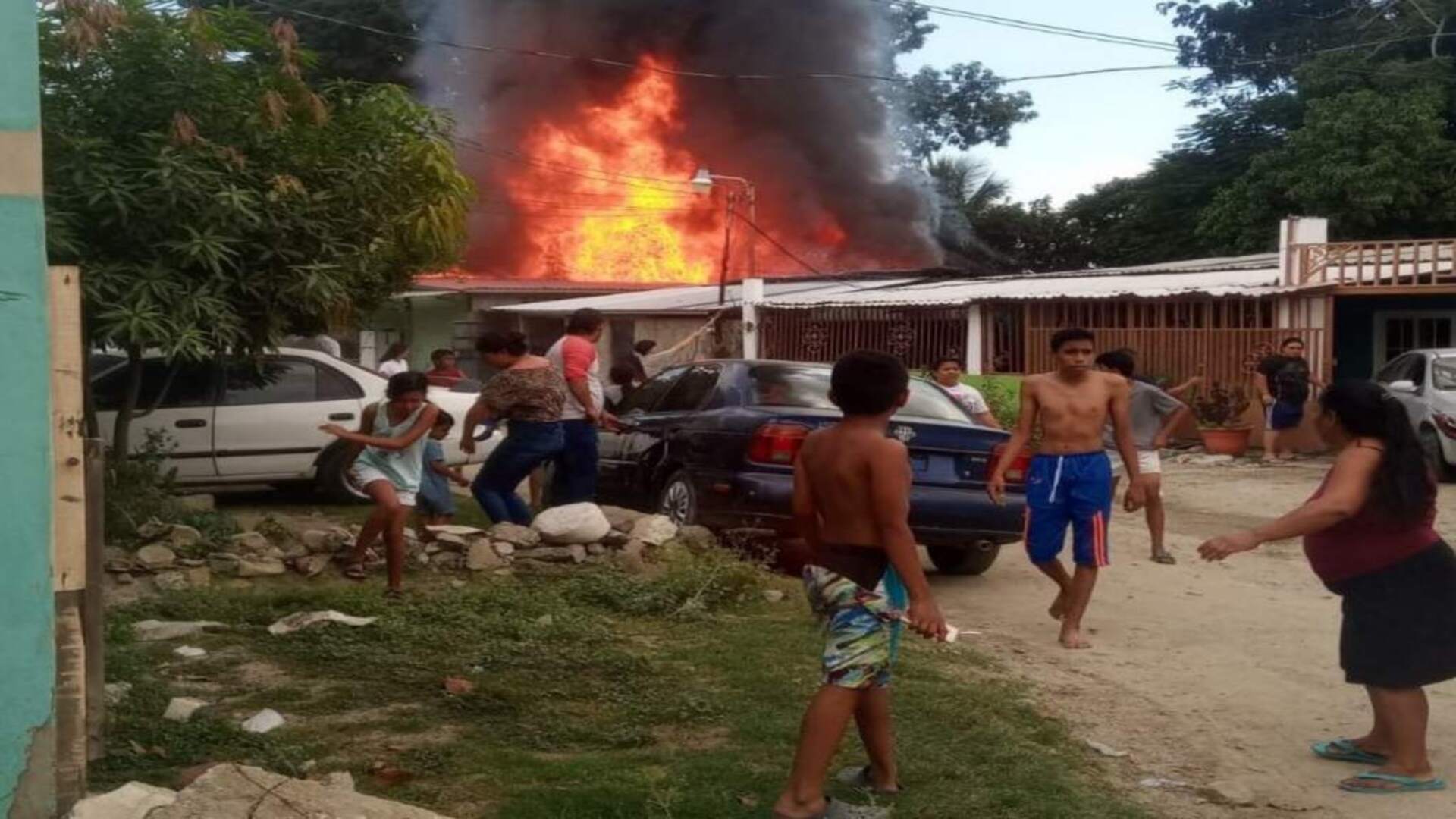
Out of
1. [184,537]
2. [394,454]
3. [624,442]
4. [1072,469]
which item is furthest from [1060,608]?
[184,537]

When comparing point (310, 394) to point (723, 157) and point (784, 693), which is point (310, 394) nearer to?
point (784, 693)

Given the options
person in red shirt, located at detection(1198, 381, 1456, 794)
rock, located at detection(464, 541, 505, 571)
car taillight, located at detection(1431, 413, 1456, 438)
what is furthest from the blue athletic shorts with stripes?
car taillight, located at detection(1431, 413, 1456, 438)

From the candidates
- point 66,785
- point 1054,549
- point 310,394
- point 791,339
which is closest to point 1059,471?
point 1054,549

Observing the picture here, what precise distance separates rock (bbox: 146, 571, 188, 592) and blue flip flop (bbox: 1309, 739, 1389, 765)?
5.79 m

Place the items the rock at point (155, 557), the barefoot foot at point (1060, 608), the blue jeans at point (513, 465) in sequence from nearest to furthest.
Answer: the barefoot foot at point (1060, 608)
the rock at point (155, 557)
the blue jeans at point (513, 465)

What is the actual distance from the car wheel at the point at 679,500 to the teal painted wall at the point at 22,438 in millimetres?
6073

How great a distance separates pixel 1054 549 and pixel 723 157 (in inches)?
1234

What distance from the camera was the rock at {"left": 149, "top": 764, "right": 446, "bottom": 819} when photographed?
4.06m

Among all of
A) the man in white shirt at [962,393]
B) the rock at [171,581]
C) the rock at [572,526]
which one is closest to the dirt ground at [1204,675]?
the man in white shirt at [962,393]

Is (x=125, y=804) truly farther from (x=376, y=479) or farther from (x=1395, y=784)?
(x=376, y=479)

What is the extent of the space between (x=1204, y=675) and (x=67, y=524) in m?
5.03

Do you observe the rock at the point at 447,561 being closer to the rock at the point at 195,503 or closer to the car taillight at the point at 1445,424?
the rock at the point at 195,503

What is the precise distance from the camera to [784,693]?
626cm

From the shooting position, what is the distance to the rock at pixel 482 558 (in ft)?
29.7
